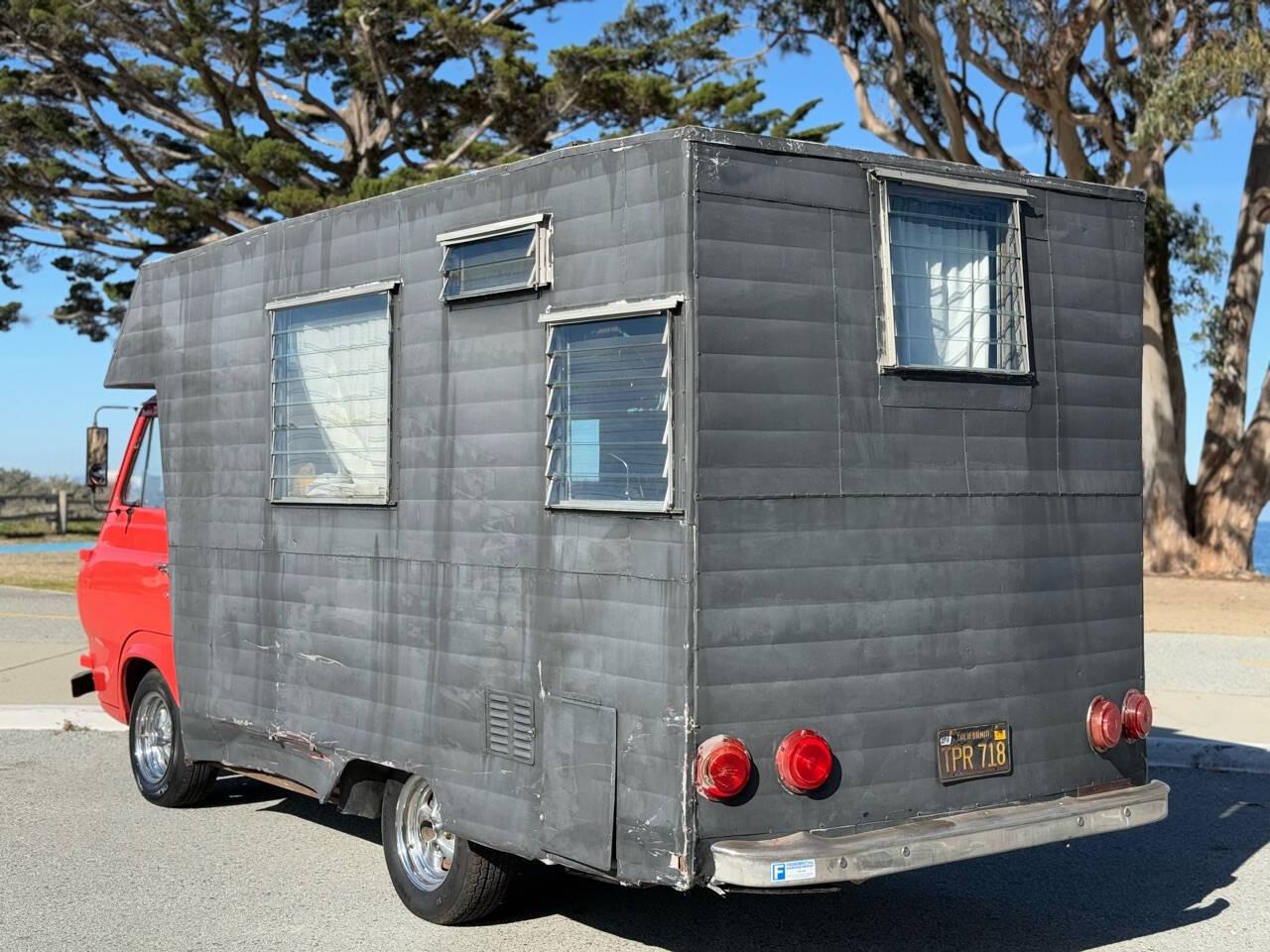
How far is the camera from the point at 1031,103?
83.3 ft

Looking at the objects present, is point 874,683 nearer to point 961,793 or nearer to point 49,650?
point 961,793

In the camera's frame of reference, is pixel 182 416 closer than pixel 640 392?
No

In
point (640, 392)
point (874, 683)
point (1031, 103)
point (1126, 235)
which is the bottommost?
point (874, 683)

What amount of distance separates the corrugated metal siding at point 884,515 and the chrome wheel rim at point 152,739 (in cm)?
436

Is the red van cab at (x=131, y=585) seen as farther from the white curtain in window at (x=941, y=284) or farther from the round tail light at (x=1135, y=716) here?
the round tail light at (x=1135, y=716)

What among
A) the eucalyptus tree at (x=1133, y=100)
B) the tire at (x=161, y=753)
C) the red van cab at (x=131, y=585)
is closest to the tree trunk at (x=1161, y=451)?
the eucalyptus tree at (x=1133, y=100)

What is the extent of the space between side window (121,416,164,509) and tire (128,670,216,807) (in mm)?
969

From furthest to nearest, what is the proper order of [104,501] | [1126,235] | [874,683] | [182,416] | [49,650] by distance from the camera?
[49,650] < [104,501] < [182,416] < [1126,235] < [874,683]

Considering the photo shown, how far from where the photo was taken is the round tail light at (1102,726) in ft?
20.4

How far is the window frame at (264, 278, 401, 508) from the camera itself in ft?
21.8

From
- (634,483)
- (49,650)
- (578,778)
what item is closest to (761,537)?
(634,483)

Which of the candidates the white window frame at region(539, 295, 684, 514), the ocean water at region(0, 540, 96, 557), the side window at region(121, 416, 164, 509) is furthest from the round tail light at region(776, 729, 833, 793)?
the ocean water at region(0, 540, 96, 557)

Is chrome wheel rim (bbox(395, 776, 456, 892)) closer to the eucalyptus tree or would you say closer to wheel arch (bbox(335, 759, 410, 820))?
wheel arch (bbox(335, 759, 410, 820))

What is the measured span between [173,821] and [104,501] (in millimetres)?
2109
